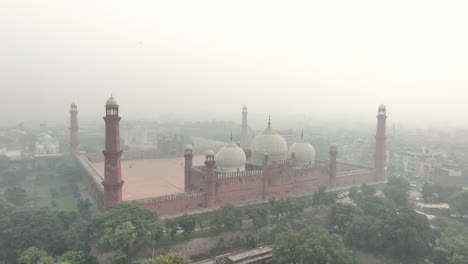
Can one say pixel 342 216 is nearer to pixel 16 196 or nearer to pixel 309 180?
pixel 309 180

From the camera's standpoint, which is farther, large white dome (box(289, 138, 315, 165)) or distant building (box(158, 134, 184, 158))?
distant building (box(158, 134, 184, 158))

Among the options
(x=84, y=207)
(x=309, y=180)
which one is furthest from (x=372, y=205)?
(x=84, y=207)

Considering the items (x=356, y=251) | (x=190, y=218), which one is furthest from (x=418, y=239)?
(x=190, y=218)

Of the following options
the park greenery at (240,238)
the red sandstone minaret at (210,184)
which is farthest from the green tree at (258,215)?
the red sandstone minaret at (210,184)

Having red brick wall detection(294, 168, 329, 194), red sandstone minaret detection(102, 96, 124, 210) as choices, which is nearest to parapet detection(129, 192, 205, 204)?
red sandstone minaret detection(102, 96, 124, 210)

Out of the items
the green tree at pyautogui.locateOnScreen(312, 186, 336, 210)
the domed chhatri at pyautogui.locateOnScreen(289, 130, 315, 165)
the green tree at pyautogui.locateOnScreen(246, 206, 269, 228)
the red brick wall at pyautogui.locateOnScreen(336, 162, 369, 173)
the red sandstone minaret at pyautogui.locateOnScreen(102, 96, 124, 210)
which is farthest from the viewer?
the red brick wall at pyautogui.locateOnScreen(336, 162, 369, 173)

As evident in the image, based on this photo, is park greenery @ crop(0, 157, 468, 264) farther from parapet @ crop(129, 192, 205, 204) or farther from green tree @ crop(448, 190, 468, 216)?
green tree @ crop(448, 190, 468, 216)

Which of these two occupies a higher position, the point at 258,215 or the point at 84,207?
the point at 258,215
